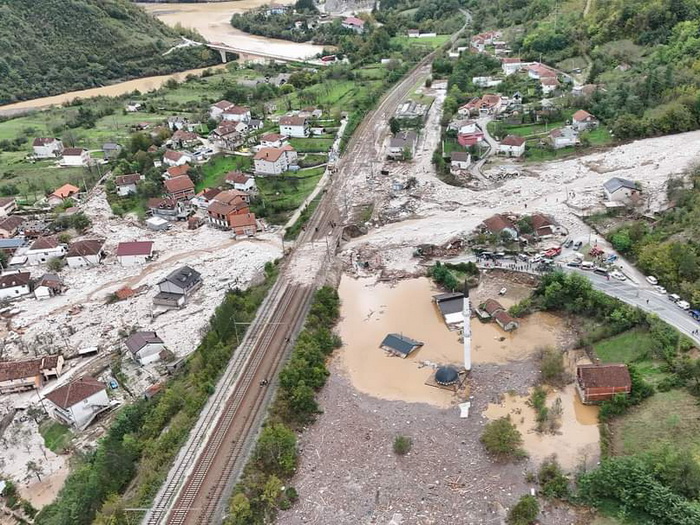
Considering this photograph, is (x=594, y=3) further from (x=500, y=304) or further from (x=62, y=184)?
(x=62, y=184)

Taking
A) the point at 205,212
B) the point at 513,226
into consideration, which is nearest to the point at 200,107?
the point at 205,212

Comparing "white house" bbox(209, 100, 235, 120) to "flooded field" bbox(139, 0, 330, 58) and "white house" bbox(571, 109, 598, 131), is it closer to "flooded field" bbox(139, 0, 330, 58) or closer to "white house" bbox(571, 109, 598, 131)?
"white house" bbox(571, 109, 598, 131)

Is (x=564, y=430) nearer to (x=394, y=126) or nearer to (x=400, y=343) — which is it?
(x=400, y=343)

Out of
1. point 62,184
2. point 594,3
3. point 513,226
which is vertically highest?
point 594,3

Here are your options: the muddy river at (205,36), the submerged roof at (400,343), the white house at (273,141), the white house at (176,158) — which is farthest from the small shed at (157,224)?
the muddy river at (205,36)

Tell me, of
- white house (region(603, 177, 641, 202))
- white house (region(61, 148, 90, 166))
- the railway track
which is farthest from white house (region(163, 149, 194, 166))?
white house (region(603, 177, 641, 202))

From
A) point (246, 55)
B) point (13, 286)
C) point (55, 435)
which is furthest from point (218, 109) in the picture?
point (55, 435)
